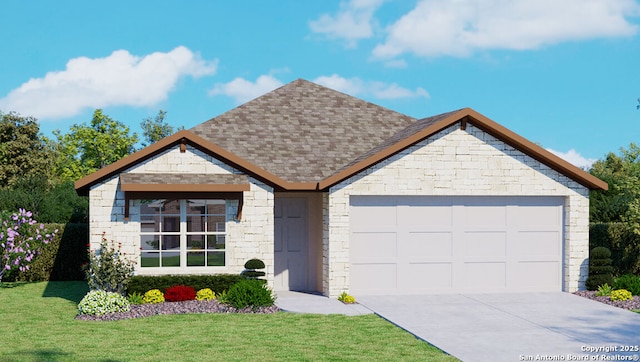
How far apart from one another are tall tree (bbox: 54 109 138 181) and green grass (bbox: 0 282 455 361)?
4146cm

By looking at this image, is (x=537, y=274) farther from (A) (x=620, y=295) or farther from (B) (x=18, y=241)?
(B) (x=18, y=241)

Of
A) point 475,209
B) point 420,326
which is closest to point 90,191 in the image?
point 420,326

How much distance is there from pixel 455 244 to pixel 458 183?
168 centimetres

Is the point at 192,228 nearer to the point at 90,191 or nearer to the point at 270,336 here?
the point at 90,191

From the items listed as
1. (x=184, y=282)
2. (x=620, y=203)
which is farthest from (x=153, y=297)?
(x=620, y=203)

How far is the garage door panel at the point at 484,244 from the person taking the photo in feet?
67.0

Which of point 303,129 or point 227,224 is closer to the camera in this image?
point 227,224

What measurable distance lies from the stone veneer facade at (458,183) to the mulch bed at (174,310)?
3017 mm

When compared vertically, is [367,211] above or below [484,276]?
above

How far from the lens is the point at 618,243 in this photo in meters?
25.0

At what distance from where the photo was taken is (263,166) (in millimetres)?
21156

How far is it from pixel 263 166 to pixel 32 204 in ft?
47.3

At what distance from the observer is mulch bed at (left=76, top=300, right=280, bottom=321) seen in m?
16.6

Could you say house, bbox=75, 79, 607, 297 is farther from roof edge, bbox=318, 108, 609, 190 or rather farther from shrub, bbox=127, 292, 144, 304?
shrub, bbox=127, 292, 144, 304
